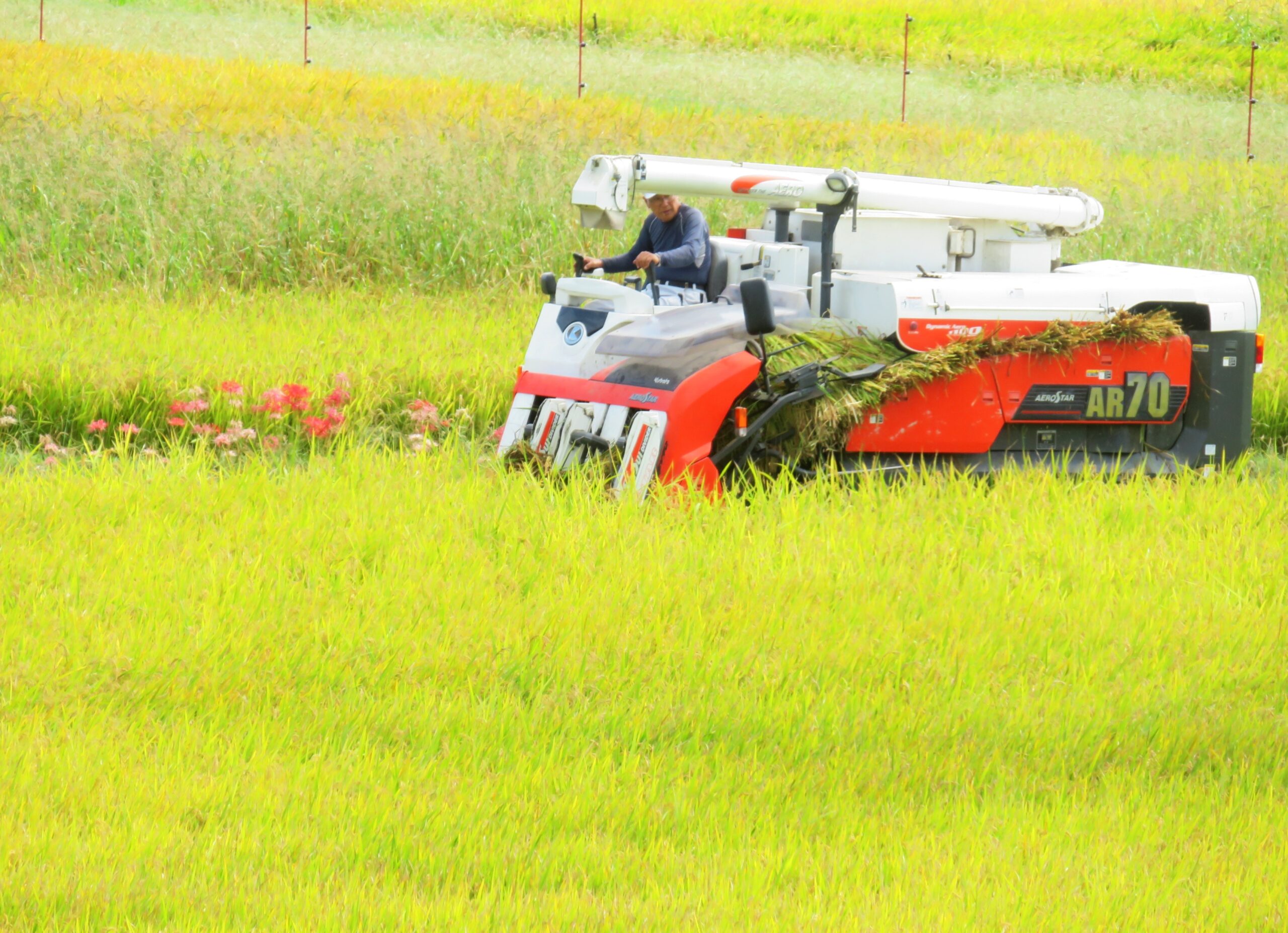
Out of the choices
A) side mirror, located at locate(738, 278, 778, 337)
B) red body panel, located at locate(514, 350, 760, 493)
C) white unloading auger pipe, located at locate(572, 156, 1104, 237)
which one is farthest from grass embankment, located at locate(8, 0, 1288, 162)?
side mirror, located at locate(738, 278, 778, 337)

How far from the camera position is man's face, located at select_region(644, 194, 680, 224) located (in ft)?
26.8

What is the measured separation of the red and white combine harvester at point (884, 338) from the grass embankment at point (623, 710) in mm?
677

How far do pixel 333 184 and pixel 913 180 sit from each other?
20.3 feet

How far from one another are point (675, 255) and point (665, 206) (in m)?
0.33

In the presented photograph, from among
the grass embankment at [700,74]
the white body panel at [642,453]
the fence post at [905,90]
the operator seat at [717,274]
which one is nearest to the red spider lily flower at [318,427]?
the white body panel at [642,453]

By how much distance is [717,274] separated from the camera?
8.37 m

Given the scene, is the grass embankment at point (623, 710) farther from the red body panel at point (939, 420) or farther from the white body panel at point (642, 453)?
the red body panel at point (939, 420)

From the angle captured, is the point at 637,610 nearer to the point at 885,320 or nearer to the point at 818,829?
the point at 818,829

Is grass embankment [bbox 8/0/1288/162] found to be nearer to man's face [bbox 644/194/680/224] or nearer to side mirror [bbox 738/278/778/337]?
man's face [bbox 644/194/680/224]

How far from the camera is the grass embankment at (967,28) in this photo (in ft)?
94.9

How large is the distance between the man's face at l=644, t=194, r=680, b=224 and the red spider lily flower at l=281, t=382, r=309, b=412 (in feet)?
7.13

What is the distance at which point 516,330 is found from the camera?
10500mm

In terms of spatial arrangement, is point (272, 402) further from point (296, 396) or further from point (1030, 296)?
point (1030, 296)

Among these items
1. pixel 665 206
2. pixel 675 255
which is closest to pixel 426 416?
pixel 675 255
